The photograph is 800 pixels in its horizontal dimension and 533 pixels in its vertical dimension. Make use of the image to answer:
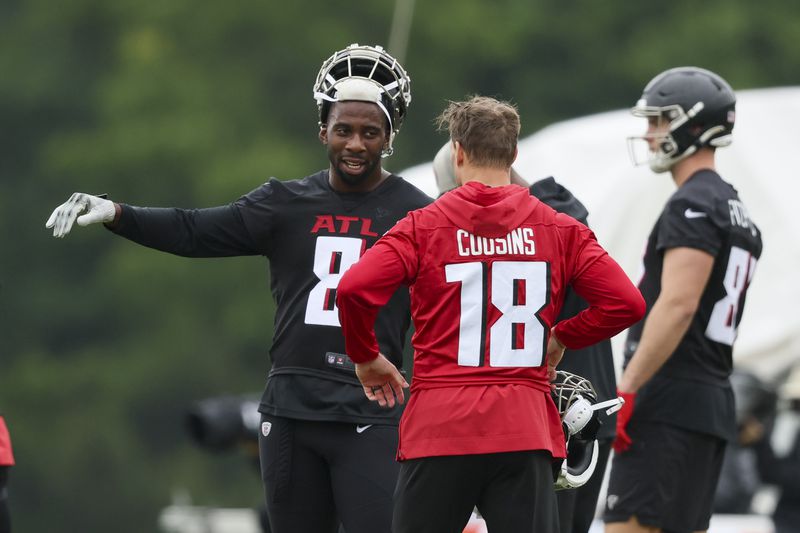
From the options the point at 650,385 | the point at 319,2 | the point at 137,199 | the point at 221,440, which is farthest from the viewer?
the point at 319,2

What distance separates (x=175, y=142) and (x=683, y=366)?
23.3 m

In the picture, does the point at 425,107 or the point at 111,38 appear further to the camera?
the point at 111,38

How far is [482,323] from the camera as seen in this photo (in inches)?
211

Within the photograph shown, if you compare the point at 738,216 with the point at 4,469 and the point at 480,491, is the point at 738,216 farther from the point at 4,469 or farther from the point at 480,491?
the point at 4,469

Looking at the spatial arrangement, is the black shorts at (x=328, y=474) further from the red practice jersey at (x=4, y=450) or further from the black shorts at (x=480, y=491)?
the red practice jersey at (x=4, y=450)

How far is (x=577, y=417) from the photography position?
18.7ft

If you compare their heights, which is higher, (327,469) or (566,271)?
(566,271)

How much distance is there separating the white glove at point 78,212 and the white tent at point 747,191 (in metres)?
5.32

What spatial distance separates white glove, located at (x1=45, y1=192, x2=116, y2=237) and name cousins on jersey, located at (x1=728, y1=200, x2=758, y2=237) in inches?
95.4

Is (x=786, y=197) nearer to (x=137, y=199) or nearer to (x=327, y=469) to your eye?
(x=327, y=469)

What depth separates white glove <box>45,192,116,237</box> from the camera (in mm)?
5891

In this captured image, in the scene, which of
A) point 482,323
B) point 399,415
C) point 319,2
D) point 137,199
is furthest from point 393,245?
point 319,2

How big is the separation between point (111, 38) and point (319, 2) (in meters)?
3.72

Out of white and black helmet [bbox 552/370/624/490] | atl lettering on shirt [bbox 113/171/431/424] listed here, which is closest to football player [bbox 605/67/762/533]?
white and black helmet [bbox 552/370/624/490]
